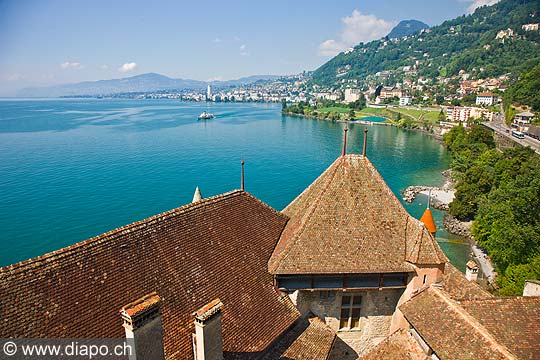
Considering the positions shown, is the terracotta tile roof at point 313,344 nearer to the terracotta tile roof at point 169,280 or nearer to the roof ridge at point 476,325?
the terracotta tile roof at point 169,280

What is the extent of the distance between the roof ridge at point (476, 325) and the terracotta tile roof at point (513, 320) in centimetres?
41

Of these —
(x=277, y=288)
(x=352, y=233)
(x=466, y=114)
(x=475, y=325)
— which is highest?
(x=466, y=114)

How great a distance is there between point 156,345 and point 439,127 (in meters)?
148

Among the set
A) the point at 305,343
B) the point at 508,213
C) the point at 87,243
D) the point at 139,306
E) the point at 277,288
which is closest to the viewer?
the point at 139,306

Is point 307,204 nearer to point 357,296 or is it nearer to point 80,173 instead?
point 357,296

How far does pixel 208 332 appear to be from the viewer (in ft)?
31.1

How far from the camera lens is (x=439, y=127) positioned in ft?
452

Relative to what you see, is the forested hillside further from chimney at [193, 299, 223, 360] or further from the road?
chimney at [193, 299, 223, 360]

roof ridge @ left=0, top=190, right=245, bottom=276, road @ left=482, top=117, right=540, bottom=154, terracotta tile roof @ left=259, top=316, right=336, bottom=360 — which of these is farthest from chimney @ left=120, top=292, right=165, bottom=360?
road @ left=482, top=117, right=540, bottom=154

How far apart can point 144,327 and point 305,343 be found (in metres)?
6.96

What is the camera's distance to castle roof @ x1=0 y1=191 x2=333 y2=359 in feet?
30.4

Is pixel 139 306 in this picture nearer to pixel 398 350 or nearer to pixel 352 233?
pixel 352 233

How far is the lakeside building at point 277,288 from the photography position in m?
9.52

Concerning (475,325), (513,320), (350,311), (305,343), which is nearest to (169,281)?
(305,343)
